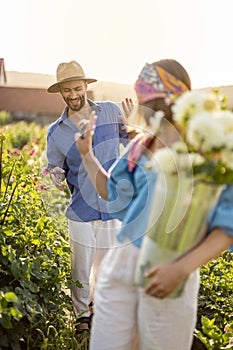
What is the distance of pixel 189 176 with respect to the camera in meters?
1.92

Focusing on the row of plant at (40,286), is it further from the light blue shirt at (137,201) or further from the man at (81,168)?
the light blue shirt at (137,201)

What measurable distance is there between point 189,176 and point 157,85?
1.07 feet

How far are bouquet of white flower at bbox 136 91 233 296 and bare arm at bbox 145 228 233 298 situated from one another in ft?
0.07

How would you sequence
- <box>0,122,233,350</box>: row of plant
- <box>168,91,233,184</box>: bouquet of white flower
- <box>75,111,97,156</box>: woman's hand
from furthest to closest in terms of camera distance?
<box>0,122,233,350</box>: row of plant → <box>75,111,97,156</box>: woman's hand → <box>168,91,233,184</box>: bouquet of white flower

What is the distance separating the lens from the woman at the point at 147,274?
80.4 inches

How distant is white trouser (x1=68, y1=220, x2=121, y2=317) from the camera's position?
151 inches

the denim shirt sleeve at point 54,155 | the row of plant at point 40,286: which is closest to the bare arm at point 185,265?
the row of plant at point 40,286

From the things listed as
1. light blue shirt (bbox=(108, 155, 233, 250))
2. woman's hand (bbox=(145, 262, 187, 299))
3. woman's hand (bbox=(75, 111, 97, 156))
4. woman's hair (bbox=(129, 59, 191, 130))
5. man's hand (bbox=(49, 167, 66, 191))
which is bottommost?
man's hand (bbox=(49, 167, 66, 191))

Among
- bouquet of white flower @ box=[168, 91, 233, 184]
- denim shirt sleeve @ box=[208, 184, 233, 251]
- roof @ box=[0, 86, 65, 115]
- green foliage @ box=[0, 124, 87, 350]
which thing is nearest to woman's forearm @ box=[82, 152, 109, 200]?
bouquet of white flower @ box=[168, 91, 233, 184]

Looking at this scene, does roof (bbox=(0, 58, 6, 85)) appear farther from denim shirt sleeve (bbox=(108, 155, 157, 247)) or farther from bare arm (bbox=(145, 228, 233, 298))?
bare arm (bbox=(145, 228, 233, 298))

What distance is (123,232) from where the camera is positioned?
213 cm

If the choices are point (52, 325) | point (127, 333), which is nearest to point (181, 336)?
point (127, 333)

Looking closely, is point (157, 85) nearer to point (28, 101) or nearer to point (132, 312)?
point (132, 312)

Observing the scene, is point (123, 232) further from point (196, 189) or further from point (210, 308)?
point (210, 308)
